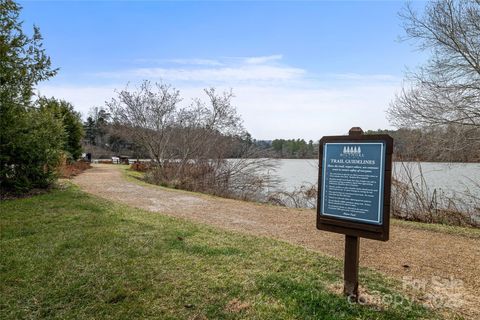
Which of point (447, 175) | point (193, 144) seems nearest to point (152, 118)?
point (193, 144)

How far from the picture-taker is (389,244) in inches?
198

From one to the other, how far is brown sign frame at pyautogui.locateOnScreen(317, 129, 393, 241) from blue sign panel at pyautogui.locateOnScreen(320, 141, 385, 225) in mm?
28

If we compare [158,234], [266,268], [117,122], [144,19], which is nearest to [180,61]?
[144,19]

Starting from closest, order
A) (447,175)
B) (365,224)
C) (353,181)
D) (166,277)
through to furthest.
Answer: (365,224) → (353,181) → (166,277) → (447,175)

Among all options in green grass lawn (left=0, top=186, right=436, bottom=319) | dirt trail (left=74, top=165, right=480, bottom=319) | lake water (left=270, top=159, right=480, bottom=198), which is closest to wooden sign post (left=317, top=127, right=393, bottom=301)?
green grass lawn (left=0, top=186, right=436, bottom=319)

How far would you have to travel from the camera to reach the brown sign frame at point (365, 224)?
279 cm

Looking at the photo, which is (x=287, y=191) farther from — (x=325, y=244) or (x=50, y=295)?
(x=50, y=295)

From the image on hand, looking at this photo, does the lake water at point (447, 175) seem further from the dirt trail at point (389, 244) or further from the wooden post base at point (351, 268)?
the wooden post base at point (351, 268)

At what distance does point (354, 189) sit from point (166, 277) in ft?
6.80

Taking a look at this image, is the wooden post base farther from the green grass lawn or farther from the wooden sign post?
the green grass lawn

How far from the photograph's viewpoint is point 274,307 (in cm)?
284

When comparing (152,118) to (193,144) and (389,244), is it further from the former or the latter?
(389,244)

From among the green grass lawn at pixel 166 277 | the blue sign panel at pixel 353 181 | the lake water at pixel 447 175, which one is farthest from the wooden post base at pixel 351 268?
the lake water at pixel 447 175

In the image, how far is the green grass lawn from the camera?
2824mm
